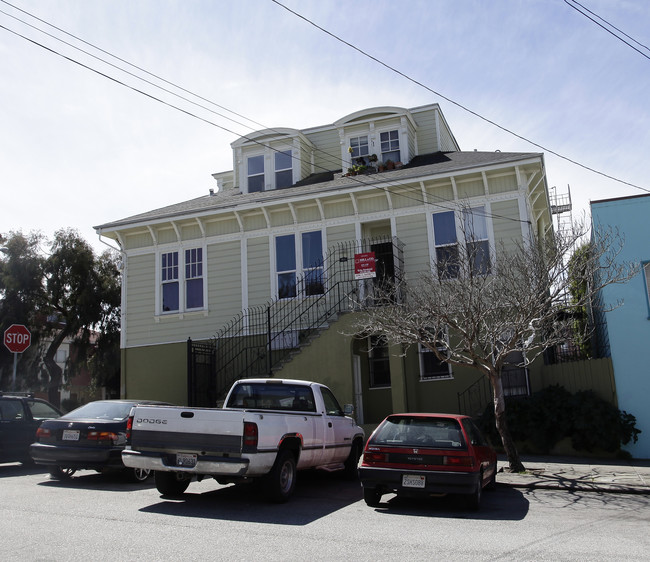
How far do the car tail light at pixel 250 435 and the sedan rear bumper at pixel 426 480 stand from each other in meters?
1.59

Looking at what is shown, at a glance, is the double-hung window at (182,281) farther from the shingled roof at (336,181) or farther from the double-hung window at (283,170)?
the double-hung window at (283,170)

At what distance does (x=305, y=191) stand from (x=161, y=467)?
448 inches

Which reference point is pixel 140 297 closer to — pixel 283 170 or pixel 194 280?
pixel 194 280

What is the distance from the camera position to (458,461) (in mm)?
8203

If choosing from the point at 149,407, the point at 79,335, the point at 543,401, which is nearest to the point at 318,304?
the point at 543,401

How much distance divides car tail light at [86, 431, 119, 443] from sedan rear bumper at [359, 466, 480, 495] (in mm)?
4348

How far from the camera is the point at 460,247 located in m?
13.8

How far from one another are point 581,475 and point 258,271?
35.6 feet

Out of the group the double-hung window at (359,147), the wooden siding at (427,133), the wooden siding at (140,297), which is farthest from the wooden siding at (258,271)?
the wooden siding at (427,133)

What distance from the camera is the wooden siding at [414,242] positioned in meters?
17.2

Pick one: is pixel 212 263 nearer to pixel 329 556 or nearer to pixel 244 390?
pixel 244 390

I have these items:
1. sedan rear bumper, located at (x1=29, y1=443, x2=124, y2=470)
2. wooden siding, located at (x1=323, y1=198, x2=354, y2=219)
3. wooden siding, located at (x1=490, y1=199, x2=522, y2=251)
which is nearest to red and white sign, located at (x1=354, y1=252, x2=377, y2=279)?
wooden siding, located at (x1=323, y1=198, x2=354, y2=219)

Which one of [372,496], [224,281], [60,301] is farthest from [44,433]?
[60,301]

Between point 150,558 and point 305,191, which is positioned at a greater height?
point 305,191
